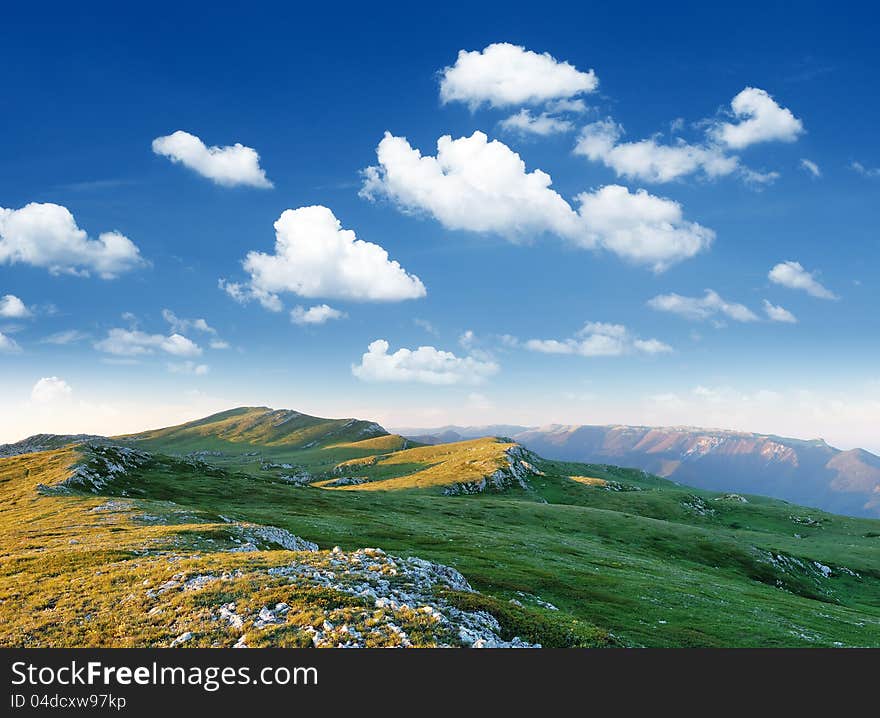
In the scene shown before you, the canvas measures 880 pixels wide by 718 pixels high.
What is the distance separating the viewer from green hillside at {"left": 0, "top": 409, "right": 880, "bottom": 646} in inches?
787

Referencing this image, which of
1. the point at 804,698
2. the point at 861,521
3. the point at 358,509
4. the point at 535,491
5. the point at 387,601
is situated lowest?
the point at 861,521

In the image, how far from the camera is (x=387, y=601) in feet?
67.9

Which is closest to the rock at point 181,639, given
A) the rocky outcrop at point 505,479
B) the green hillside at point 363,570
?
the green hillside at point 363,570

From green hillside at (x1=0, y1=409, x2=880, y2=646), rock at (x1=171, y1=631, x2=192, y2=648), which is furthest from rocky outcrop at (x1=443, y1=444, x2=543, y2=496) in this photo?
rock at (x1=171, y1=631, x2=192, y2=648)

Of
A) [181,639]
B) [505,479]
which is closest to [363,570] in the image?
[181,639]

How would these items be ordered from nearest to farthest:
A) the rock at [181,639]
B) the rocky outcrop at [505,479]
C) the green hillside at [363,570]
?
1. the rock at [181,639]
2. the green hillside at [363,570]
3. the rocky outcrop at [505,479]

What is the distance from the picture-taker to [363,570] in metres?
26.5

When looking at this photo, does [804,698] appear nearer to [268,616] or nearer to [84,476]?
[268,616]

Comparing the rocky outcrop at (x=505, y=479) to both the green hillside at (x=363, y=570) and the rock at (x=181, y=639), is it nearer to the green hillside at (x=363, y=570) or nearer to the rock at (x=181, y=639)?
the green hillside at (x=363, y=570)

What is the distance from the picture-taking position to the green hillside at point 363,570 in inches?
787

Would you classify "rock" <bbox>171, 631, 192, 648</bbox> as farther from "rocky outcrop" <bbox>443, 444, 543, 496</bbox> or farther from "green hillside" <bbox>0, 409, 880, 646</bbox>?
"rocky outcrop" <bbox>443, 444, 543, 496</bbox>

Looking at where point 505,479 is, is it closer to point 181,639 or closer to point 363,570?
point 363,570

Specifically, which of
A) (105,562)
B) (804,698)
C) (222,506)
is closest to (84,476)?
(222,506)

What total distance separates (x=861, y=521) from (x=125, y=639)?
206471mm
